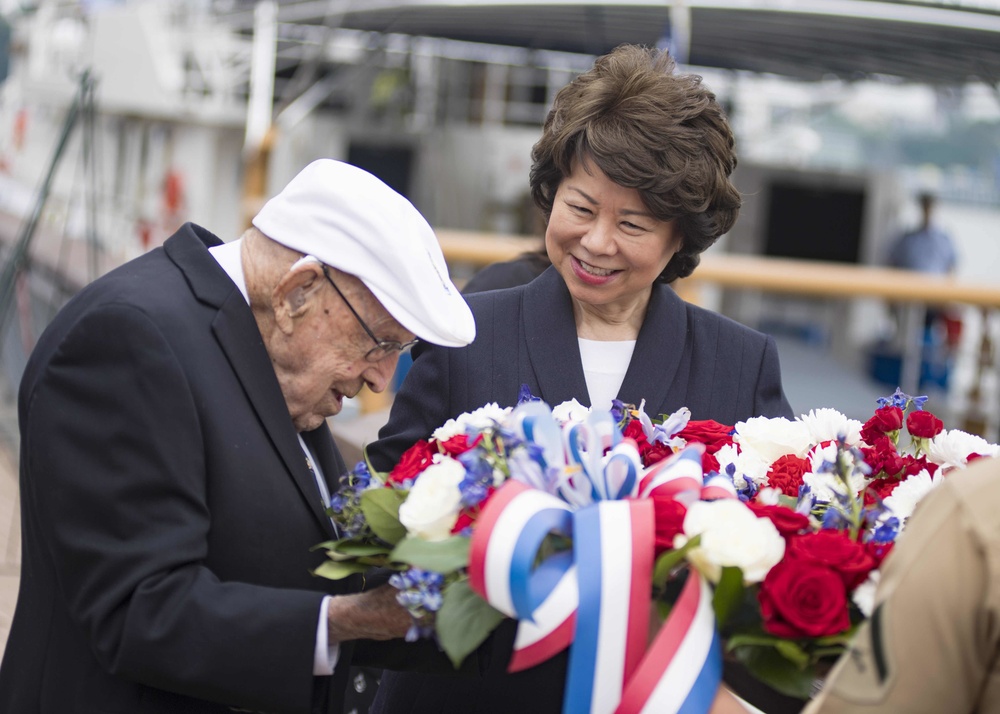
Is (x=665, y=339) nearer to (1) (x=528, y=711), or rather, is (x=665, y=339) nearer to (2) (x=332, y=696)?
(1) (x=528, y=711)

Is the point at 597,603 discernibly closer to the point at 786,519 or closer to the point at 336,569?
the point at 786,519

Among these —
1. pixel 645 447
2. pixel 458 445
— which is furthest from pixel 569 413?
pixel 458 445

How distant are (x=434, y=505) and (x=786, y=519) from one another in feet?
1.78

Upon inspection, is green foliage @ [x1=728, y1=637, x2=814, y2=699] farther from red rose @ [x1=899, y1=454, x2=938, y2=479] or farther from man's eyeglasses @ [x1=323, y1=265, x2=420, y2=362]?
man's eyeglasses @ [x1=323, y1=265, x2=420, y2=362]

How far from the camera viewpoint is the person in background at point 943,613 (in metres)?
1.34

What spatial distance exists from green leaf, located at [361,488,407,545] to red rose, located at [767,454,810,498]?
0.66m

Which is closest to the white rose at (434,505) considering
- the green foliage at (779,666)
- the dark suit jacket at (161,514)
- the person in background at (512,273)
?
the dark suit jacket at (161,514)

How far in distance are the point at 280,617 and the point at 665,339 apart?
1.24 metres

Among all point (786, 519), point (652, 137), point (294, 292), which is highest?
point (652, 137)

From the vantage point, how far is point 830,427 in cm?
227

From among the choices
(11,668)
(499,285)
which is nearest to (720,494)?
(11,668)

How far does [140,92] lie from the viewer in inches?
715

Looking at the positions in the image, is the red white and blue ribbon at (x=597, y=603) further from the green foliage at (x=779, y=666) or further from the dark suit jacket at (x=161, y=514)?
the dark suit jacket at (x=161, y=514)

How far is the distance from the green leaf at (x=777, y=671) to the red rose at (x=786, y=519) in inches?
7.2
